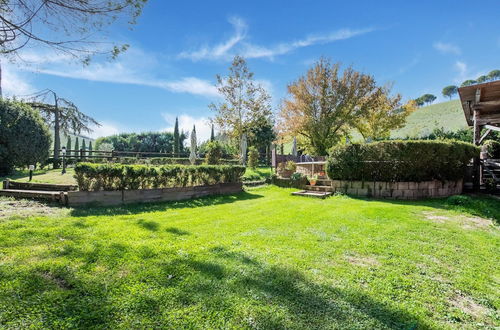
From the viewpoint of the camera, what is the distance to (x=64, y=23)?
3.84m

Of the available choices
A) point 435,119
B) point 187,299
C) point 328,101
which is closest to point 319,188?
point 187,299

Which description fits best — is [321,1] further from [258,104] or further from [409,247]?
[258,104]

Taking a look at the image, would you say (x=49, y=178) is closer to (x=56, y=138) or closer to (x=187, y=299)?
(x=56, y=138)

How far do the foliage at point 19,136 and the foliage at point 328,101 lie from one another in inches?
703

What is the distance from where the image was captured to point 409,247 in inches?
139

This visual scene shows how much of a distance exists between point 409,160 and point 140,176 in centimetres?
847

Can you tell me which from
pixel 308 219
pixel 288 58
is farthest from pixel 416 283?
pixel 288 58

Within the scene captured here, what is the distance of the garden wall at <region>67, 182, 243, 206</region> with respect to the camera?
6027 millimetres

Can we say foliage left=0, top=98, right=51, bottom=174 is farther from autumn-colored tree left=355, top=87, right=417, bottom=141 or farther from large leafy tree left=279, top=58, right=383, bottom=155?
autumn-colored tree left=355, top=87, right=417, bottom=141

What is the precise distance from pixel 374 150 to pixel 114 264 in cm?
814

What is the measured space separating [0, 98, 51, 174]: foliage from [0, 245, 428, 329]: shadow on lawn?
14.7 meters

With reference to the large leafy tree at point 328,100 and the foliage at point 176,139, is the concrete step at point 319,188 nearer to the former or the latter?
the large leafy tree at point 328,100

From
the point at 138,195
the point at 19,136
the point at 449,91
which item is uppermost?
the point at 449,91

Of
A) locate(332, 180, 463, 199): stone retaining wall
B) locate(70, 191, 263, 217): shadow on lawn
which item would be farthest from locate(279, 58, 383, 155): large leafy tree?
locate(70, 191, 263, 217): shadow on lawn
